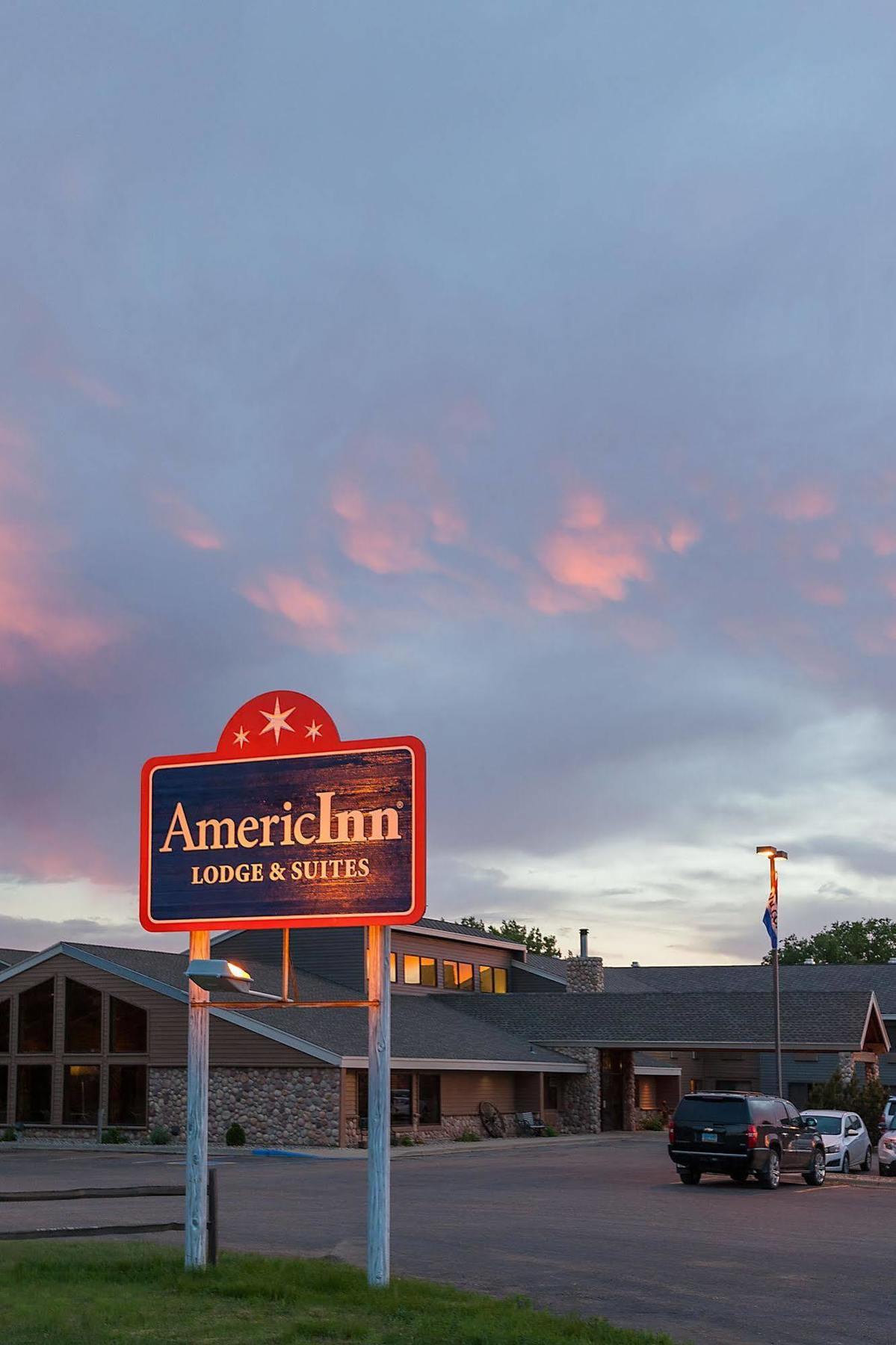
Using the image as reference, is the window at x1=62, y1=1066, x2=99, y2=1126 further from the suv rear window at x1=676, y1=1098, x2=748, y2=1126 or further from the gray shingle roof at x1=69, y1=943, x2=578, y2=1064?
the suv rear window at x1=676, y1=1098, x2=748, y2=1126

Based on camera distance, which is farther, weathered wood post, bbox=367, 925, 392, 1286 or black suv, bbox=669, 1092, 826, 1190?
black suv, bbox=669, 1092, 826, 1190

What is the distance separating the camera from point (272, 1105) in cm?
4441

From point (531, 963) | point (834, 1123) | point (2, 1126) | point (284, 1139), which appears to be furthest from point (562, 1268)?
point (531, 963)

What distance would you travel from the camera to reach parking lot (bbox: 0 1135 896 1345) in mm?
13922

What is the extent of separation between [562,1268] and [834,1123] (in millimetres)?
22430

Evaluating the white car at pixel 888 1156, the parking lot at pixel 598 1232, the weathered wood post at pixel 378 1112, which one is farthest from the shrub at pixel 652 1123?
the weathered wood post at pixel 378 1112

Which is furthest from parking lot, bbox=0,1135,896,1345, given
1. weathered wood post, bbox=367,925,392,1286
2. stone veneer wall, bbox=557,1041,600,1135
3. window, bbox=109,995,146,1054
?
stone veneer wall, bbox=557,1041,600,1135

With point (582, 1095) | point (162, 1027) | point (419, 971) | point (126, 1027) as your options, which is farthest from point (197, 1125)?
point (419, 971)

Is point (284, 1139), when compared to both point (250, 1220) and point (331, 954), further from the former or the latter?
point (250, 1220)

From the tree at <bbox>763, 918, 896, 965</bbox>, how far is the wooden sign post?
4274 inches

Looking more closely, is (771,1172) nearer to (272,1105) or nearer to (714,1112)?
(714,1112)

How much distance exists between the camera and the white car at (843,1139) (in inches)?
1417

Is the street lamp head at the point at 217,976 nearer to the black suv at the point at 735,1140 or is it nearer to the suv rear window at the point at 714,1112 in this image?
the suv rear window at the point at 714,1112

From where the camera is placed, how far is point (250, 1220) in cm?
2122
